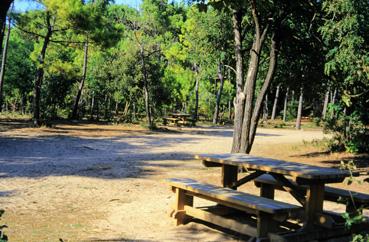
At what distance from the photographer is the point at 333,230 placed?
17.8 ft

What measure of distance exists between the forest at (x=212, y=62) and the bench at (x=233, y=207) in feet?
6.86

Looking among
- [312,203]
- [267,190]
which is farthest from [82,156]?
[312,203]

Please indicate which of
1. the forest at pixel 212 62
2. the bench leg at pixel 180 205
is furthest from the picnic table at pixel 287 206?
the forest at pixel 212 62

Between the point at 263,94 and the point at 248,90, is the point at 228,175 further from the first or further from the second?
the point at 263,94

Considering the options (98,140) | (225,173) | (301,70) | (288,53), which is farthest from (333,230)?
(98,140)

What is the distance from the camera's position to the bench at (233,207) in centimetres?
501

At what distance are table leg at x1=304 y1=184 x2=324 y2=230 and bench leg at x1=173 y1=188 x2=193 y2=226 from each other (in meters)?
1.70

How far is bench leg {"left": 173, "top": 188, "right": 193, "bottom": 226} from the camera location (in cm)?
629

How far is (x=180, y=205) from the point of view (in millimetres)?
6348

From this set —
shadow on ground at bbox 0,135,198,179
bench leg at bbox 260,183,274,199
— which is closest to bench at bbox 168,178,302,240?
bench leg at bbox 260,183,274,199

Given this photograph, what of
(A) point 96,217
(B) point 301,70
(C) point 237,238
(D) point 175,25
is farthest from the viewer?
(D) point 175,25

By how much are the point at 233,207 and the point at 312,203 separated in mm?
930

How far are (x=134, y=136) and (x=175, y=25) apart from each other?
27.7 meters

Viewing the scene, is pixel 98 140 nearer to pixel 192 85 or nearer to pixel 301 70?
pixel 301 70
